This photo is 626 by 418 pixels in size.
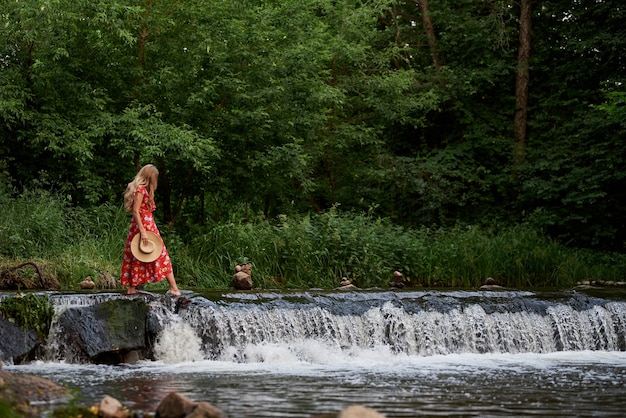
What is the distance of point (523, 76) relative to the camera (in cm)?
2431

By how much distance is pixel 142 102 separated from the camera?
1786cm

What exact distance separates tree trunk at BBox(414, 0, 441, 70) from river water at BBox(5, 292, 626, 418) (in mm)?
11885

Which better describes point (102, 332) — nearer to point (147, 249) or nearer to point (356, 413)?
point (147, 249)

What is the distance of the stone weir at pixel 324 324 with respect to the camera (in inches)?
425

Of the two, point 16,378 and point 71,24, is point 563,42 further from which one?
point 16,378

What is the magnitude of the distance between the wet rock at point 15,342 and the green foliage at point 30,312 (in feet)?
Result: 0.24

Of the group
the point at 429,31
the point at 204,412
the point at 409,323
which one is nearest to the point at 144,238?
the point at 409,323

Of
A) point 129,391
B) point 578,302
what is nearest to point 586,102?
point 578,302

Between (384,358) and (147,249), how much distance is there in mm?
3206

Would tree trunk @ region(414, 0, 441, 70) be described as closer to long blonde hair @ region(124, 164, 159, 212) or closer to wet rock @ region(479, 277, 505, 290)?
wet rock @ region(479, 277, 505, 290)

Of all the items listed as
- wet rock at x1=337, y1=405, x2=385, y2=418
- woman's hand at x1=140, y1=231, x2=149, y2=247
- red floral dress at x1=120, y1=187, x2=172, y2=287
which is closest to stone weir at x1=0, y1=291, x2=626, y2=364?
red floral dress at x1=120, y1=187, x2=172, y2=287

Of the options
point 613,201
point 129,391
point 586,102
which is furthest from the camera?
point 586,102

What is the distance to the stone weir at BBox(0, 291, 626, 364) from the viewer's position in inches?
425

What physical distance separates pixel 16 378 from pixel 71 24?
1037 cm
